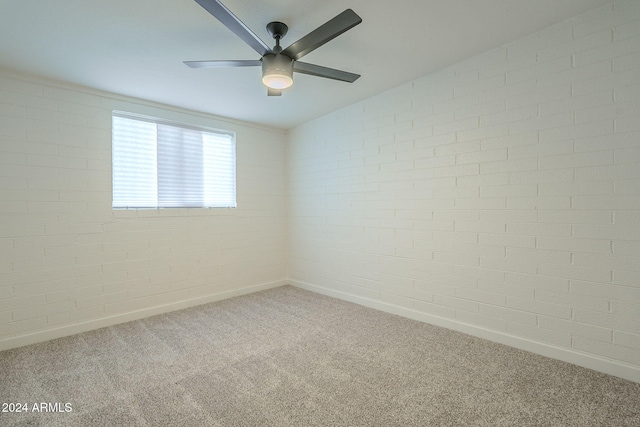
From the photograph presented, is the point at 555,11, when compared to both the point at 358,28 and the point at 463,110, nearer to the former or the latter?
the point at 463,110

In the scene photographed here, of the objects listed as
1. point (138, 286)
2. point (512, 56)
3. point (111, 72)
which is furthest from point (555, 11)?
point (138, 286)

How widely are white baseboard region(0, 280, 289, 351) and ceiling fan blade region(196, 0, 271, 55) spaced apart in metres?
3.14

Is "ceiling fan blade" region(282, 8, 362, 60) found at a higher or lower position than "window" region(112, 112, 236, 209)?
higher

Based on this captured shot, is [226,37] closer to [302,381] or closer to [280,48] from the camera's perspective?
[280,48]

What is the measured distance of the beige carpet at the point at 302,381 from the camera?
5.53ft

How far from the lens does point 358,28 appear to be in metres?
2.18

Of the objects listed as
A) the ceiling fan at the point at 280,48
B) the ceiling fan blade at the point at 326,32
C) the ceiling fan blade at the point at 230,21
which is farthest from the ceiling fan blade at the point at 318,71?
the ceiling fan blade at the point at 230,21

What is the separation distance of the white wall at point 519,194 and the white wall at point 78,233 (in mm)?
2182

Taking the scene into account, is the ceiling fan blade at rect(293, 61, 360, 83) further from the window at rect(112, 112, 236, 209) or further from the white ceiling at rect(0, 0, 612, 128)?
the window at rect(112, 112, 236, 209)

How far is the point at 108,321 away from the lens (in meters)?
3.12

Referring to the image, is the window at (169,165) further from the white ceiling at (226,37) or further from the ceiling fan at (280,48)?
the ceiling fan at (280,48)

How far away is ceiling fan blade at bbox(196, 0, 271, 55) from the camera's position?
1.46m

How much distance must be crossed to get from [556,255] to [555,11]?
180 centimetres

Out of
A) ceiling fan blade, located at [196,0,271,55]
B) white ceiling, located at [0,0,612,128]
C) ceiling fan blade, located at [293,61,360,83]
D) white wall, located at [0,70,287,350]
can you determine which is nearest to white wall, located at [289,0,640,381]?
white ceiling, located at [0,0,612,128]
